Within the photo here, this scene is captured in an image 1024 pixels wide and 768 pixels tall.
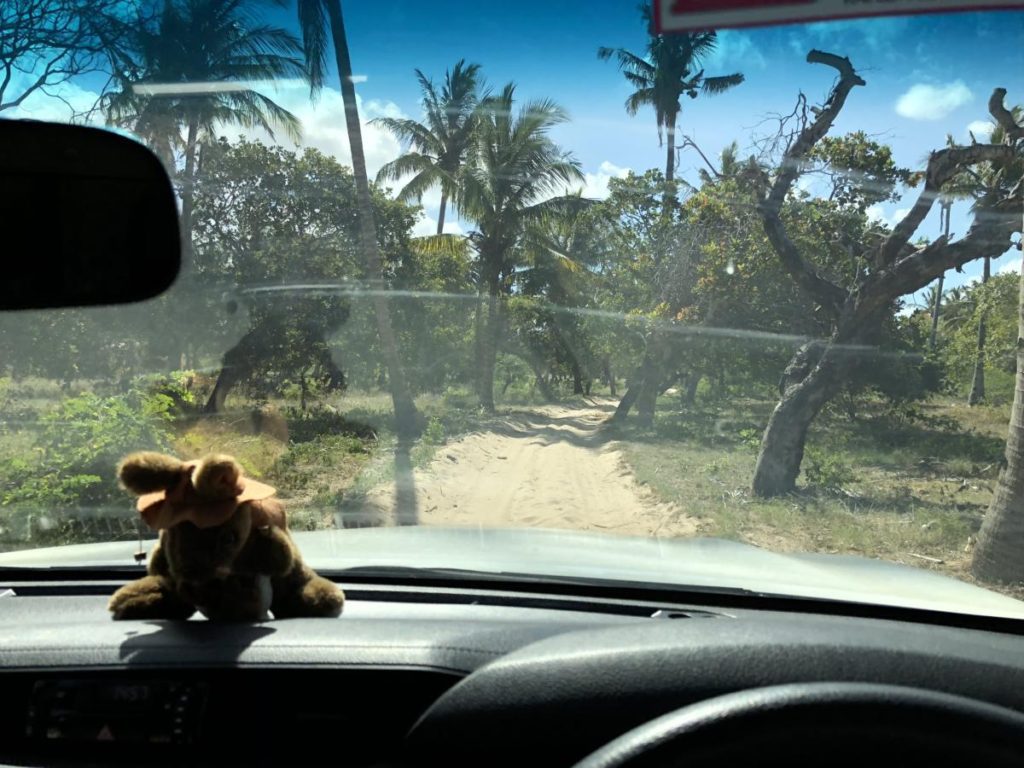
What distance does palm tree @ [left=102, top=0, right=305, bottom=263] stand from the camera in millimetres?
6035

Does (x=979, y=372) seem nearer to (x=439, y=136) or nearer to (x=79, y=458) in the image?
(x=439, y=136)

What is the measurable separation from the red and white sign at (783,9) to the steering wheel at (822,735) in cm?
236

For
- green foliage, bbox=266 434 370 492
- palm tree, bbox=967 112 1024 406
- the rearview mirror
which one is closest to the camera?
the rearview mirror

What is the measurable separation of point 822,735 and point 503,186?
7308 mm

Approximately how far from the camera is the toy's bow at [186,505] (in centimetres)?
255

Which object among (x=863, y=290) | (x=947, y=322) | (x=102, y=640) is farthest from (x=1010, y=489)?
(x=102, y=640)

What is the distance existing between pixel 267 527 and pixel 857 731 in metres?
1.79

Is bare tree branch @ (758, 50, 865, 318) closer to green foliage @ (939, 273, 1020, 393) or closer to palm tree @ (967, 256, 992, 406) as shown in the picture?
green foliage @ (939, 273, 1020, 393)

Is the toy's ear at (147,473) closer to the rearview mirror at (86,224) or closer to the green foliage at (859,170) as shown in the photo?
A: the rearview mirror at (86,224)

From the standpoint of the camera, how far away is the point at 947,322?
5.83 meters

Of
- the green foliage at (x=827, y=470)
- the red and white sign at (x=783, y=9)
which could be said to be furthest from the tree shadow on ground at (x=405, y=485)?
the red and white sign at (x=783, y=9)

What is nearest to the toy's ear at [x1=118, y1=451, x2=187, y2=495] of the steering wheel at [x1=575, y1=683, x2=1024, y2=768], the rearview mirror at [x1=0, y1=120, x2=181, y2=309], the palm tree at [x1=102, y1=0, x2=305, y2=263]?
the rearview mirror at [x1=0, y1=120, x2=181, y2=309]

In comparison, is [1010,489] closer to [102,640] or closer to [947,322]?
[947,322]

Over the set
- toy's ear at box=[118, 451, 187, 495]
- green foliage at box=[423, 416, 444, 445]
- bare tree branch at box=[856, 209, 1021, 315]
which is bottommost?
green foliage at box=[423, 416, 444, 445]
